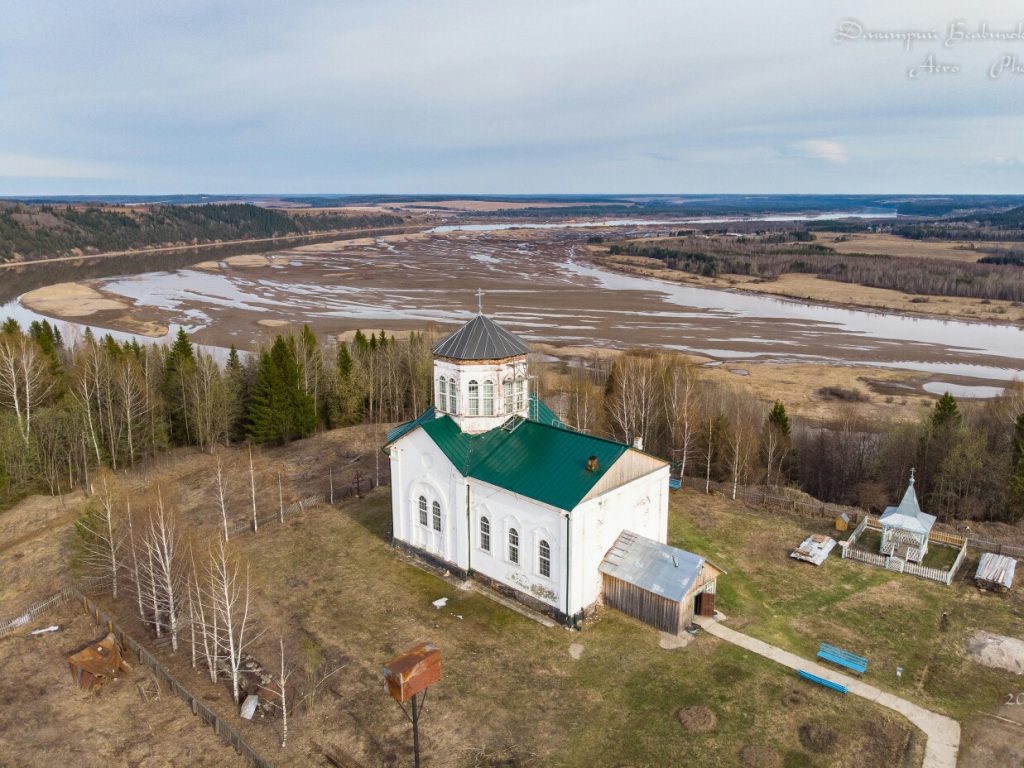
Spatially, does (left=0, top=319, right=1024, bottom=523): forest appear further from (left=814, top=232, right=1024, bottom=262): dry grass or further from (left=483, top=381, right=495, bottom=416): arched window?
(left=814, top=232, right=1024, bottom=262): dry grass

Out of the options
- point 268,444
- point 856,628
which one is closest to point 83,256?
point 268,444

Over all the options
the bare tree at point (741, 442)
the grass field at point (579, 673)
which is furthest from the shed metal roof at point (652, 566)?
the bare tree at point (741, 442)

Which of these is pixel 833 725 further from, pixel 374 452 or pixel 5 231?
pixel 5 231

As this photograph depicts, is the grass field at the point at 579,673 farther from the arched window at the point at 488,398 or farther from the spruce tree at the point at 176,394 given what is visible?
the spruce tree at the point at 176,394

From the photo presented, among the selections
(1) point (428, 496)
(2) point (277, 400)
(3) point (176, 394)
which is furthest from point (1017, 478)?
(3) point (176, 394)

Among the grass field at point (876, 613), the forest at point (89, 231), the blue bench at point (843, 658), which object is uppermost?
the forest at point (89, 231)

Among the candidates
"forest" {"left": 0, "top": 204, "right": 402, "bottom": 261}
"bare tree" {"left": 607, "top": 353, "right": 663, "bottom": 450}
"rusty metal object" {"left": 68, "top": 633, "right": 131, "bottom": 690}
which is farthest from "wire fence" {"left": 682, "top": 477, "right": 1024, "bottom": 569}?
"forest" {"left": 0, "top": 204, "right": 402, "bottom": 261}
